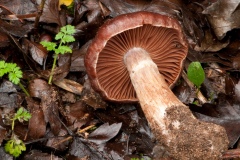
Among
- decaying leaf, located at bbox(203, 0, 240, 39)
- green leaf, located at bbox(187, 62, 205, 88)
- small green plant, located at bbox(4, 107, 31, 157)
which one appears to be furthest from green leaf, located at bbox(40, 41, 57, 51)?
decaying leaf, located at bbox(203, 0, 240, 39)

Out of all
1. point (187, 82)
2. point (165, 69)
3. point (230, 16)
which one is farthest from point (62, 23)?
point (230, 16)

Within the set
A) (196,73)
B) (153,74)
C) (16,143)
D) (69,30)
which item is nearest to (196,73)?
(196,73)

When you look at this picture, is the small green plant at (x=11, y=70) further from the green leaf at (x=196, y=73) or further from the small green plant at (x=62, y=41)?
the green leaf at (x=196, y=73)

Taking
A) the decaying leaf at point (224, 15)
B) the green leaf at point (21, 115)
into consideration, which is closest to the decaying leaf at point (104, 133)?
the green leaf at point (21, 115)

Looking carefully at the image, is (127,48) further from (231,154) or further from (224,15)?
(231,154)

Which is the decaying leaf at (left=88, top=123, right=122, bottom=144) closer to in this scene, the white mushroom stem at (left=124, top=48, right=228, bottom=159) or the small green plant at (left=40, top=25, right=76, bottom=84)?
the white mushroom stem at (left=124, top=48, right=228, bottom=159)

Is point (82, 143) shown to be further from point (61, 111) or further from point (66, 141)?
point (61, 111)
